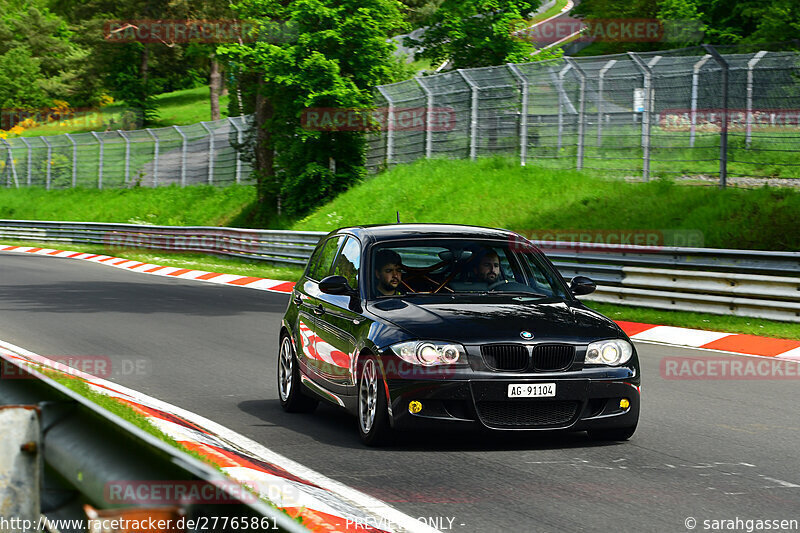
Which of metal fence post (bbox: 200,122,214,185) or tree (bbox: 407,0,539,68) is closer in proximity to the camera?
tree (bbox: 407,0,539,68)

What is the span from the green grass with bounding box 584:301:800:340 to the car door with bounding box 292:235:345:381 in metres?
7.17

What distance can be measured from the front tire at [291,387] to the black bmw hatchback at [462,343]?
0.87 feet

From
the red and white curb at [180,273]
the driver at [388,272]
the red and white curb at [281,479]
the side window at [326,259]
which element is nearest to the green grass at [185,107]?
→ the red and white curb at [180,273]

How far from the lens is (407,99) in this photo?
110ft

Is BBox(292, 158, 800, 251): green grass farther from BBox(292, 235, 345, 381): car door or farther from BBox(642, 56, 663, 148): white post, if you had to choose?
BBox(292, 235, 345, 381): car door

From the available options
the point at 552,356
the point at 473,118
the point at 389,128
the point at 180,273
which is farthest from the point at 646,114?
the point at 552,356

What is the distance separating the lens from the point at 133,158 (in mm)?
53750

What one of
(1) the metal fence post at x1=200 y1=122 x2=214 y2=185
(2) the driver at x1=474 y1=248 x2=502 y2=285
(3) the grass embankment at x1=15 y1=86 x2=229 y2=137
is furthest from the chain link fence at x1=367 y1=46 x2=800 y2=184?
→ (3) the grass embankment at x1=15 y1=86 x2=229 y2=137

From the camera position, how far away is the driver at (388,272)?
28.5 ft

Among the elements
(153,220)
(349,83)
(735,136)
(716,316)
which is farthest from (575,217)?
(153,220)

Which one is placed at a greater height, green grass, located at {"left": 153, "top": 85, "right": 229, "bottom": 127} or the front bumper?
green grass, located at {"left": 153, "top": 85, "right": 229, "bottom": 127}

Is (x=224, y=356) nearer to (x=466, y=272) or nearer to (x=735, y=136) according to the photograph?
(x=466, y=272)

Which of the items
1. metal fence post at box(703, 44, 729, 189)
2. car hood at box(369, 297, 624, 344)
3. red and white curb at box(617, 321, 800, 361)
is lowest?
red and white curb at box(617, 321, 800, 361)

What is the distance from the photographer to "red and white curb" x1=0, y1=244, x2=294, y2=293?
2476cm
